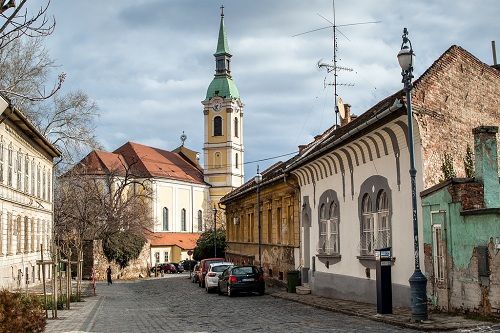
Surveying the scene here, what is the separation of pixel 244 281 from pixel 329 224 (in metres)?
5.99

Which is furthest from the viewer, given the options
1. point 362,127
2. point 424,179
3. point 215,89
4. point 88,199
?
point 215,89

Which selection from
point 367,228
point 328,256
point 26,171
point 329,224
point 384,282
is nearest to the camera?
point 384,282

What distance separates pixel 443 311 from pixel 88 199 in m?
46.5

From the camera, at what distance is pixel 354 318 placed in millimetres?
17469

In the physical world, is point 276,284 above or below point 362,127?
below

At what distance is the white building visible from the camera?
31938mm

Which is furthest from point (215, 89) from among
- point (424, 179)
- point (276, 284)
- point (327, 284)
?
point (424, 179)

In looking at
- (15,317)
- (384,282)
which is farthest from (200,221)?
(15,317)

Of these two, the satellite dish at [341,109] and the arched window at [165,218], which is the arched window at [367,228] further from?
the arched window at [165,218]

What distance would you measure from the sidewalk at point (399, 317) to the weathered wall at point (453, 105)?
359 centimetres

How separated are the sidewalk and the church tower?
78.3 meters

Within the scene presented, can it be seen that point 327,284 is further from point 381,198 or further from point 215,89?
point 215,89

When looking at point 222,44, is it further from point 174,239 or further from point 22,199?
point 22,199

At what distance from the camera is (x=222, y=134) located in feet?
337
